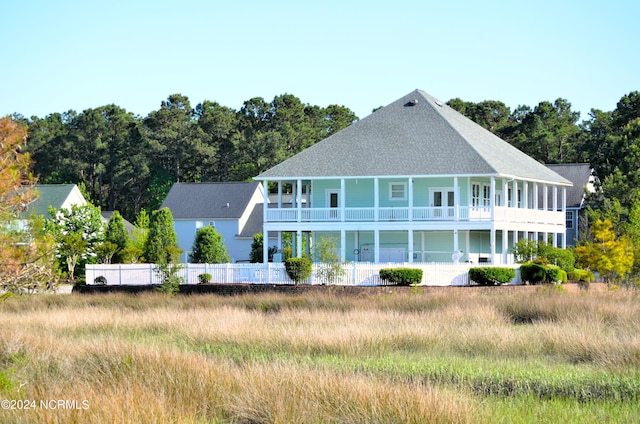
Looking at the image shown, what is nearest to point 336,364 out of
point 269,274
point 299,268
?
point 299,268

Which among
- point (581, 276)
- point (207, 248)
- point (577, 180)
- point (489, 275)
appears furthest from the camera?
point (577, 180)

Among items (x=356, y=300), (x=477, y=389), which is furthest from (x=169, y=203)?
(x=477, y=389)

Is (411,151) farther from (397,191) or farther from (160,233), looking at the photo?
(160,233)

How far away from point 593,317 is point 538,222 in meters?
26.6

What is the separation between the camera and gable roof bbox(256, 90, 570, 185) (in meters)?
47.2

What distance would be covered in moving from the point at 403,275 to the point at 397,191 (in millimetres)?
10403

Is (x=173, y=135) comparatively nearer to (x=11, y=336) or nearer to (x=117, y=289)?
(x=117, y=289)

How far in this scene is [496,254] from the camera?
49.4m

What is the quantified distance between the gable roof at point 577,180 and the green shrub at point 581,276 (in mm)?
18013

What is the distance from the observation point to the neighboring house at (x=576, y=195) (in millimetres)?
63281

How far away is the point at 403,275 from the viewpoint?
4012cm

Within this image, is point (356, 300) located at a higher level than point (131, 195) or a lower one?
lower

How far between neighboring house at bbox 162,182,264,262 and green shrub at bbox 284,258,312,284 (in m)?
27.5

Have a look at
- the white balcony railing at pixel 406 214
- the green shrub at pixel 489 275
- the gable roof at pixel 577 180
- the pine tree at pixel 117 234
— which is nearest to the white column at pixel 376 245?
the white balcony railing at pixel 406 214
